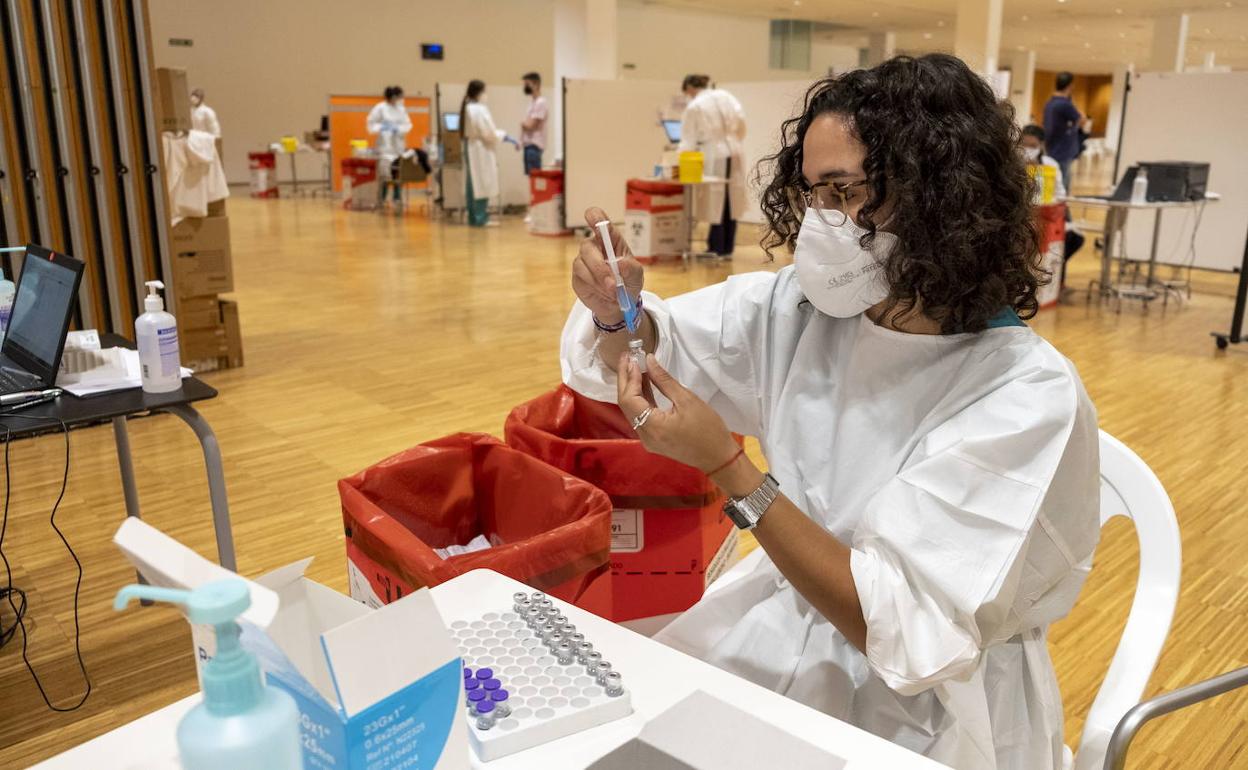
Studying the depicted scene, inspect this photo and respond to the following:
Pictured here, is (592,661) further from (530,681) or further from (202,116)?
(202,116)

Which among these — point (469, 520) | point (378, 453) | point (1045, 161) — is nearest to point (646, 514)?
point (469, 520)

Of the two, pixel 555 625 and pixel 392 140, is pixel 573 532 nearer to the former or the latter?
pixel 555 625

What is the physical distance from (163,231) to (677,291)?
157 inches

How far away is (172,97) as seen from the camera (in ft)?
14.8

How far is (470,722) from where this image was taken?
0.90 metres

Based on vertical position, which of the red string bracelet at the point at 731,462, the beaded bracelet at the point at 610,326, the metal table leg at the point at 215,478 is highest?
the beaded bracelet at the point at 610,326

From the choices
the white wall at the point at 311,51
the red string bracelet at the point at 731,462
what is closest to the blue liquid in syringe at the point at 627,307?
the red string bracelet at the point at 731,462

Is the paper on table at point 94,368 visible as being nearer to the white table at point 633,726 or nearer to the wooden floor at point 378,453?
the wooden floor at point 378,453

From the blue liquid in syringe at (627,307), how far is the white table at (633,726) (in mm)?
479

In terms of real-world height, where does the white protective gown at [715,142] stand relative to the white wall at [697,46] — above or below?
below

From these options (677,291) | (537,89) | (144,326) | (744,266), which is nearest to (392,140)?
(537,89)

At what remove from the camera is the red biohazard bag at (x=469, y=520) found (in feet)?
5.03

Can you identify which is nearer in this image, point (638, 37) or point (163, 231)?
point (163, 231)

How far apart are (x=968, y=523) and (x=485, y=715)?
55 centimetres
